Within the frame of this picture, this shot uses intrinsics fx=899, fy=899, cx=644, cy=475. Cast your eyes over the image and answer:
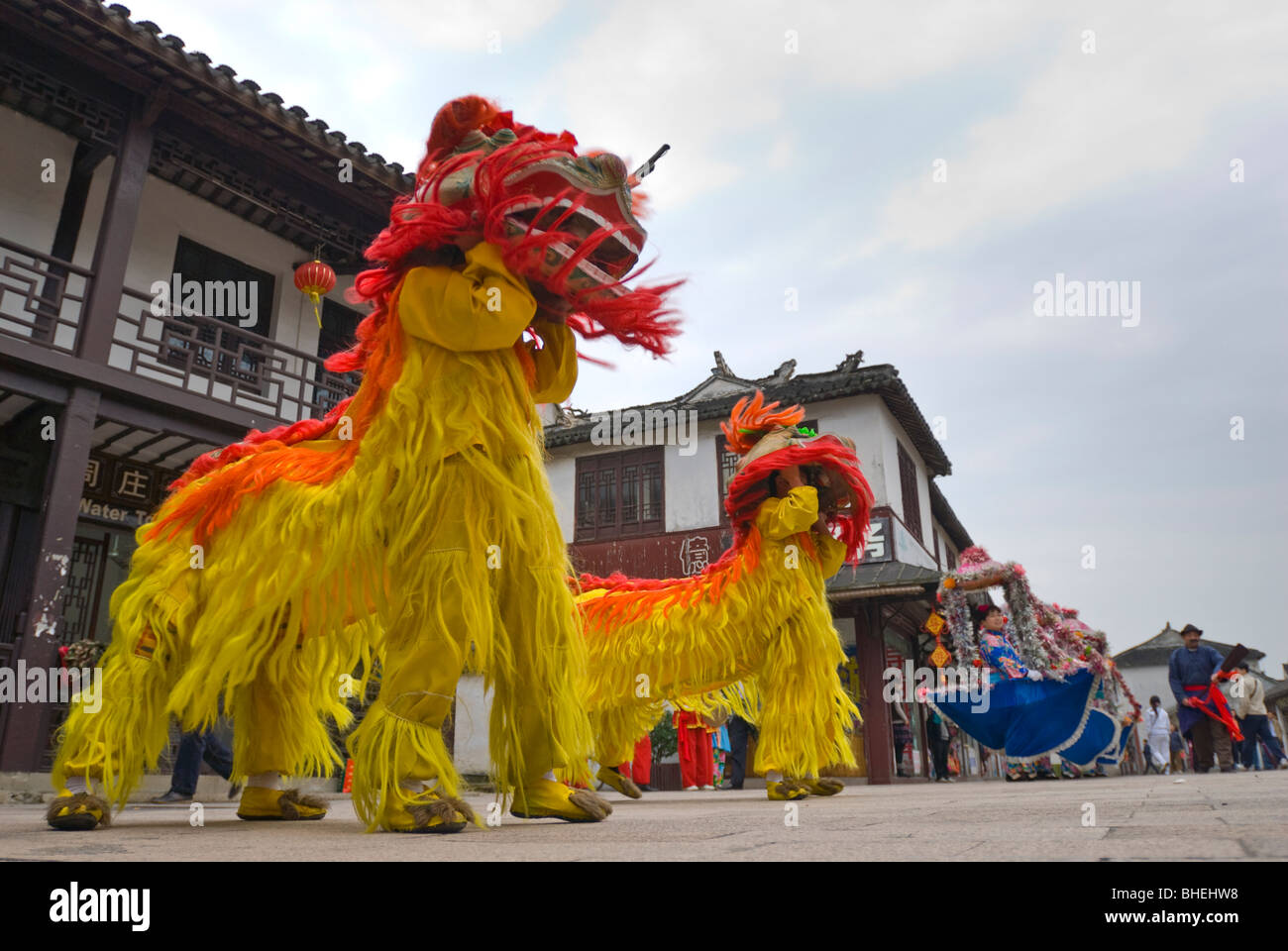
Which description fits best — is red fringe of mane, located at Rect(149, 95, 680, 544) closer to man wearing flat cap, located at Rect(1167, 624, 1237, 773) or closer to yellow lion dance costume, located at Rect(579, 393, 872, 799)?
yellow lion dance costume, located at Rect(579, 393, 872, 799)

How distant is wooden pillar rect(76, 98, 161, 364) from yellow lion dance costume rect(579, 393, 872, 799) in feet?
15.3

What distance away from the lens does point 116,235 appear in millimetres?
7074

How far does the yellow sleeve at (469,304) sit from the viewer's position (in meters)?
2.52

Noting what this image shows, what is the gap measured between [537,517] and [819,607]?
8.03 ft

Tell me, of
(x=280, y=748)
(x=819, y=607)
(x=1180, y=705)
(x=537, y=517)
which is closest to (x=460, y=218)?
(x=537, y=517)

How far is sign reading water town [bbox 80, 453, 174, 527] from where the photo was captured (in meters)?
A: 8.26

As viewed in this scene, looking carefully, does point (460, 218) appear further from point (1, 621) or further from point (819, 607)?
point (1, 621)

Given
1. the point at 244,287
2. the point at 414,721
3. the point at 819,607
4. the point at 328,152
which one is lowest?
the point at 414,721

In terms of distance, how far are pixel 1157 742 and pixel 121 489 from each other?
1538 cm

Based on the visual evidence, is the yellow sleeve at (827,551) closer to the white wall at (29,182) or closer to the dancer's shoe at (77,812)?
the dancer's shoe at (77,812)

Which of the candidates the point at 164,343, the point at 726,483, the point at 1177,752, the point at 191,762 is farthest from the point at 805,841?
the point at 1177,752

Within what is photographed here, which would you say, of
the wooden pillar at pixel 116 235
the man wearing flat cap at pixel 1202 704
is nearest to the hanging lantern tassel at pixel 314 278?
the wooden pillar at pixel 116 235

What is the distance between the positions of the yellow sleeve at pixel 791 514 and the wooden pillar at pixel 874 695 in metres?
7.19

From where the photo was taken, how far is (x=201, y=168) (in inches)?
308
